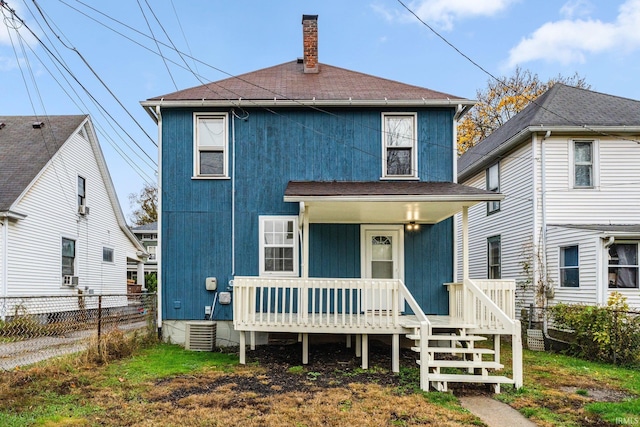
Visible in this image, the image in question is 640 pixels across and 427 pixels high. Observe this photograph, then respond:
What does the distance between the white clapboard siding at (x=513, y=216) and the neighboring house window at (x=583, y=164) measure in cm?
110

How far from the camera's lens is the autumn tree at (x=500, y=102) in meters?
24.0

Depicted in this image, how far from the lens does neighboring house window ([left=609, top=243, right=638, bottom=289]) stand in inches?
412

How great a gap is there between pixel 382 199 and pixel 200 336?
4588 millimetres

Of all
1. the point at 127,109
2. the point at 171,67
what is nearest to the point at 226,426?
the point at 127,109

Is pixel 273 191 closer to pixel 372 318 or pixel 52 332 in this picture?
pixel 372 318

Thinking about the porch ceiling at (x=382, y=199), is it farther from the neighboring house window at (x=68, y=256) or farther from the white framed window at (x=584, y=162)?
the neighboring house window at (x=68, y=256)

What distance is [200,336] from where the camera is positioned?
9164mm

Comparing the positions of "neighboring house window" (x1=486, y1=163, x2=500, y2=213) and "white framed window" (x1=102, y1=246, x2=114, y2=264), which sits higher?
"neighboring house window" (x1=486, y1=163, x2=500, y2=213)

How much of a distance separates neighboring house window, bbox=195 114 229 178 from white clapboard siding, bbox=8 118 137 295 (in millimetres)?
6265

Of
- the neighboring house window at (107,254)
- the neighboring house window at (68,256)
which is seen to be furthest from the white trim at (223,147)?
the neighboring house window at (107,254)

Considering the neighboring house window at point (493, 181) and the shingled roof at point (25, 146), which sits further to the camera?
the neighboring house window at point (493, 181)

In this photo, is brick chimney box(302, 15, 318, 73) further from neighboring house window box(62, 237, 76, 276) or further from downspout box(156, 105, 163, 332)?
neighboring house window box(62, 237, 76, 276)

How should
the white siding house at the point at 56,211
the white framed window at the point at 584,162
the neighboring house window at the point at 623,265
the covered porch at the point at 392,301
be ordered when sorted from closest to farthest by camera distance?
the covered porch at the point at 392,301 → the neighboring house window at the point at 623,265 → the white framed window at the point at 584,162 → the white siding house at the point at 56,211

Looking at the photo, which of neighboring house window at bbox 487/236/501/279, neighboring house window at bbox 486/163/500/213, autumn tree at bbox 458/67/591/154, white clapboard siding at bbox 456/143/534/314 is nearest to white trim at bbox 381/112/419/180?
white clapboard siding at bbox 456/143/534/314
